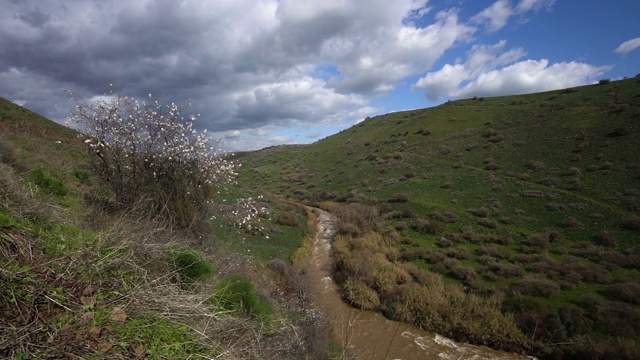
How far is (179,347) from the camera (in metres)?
2.71

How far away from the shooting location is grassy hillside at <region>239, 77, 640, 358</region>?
1316 centimetres

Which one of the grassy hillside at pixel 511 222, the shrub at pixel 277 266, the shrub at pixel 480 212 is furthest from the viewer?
the shrub at pixel 480 212

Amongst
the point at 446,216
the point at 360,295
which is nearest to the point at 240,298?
the point at 360,295

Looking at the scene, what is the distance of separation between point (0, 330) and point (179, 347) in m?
1.24

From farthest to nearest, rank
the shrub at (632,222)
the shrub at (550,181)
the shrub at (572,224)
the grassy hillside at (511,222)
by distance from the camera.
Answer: the shrub at (550,181) < the shrub at (572,224) < the shrub at (632,222) < the grassy hillside at (511,222)

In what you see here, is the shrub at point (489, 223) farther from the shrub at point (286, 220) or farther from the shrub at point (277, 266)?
the shrub at point (277, 266)

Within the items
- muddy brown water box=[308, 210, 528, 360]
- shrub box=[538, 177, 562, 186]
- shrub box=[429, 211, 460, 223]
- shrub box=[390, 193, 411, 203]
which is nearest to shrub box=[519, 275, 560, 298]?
muddy brown water box=[308, 210, 528, 360]

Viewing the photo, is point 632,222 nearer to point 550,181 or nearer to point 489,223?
point 489,223

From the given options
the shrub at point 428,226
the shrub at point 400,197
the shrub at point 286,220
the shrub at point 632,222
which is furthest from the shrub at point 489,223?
the shrub at point 286,220

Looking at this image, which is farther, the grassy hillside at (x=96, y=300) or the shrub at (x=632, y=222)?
the shrub at (x=632, y=222)

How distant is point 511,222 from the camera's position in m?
23.1

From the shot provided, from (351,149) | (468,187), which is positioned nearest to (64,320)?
(468,187)

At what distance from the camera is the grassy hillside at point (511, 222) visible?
Answer: 1316cm

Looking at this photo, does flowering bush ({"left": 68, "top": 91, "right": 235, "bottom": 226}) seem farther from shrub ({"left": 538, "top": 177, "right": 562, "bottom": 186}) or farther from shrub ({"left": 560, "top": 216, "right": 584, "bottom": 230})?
shrub ({"left": 538, "top": 177, "right": 562, "bottom": 186})
